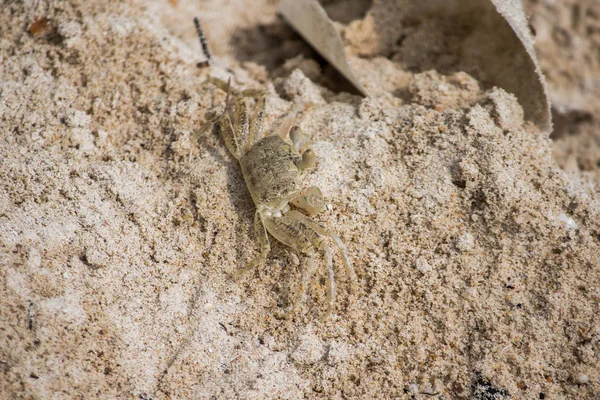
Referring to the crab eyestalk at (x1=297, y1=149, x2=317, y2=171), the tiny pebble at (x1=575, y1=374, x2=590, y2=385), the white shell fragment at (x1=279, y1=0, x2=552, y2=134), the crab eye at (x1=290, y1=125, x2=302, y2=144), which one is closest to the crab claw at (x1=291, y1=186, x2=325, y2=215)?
the crab eyestalk at (x1=297, y1=149, x2=317, y2=171)

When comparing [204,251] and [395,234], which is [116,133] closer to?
[204,251]

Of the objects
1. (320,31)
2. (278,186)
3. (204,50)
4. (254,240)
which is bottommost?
(254,240)

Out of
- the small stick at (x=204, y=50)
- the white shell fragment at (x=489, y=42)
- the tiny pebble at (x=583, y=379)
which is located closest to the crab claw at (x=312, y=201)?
the white shell fragment at (x=489, y=42)

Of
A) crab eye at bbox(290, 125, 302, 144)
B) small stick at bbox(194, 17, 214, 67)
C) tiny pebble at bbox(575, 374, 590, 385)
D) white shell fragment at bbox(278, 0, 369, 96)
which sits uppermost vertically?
white shell fragment at bbox(278, 0, 369, 96)

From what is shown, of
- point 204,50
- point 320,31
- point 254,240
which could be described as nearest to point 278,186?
point 254,240

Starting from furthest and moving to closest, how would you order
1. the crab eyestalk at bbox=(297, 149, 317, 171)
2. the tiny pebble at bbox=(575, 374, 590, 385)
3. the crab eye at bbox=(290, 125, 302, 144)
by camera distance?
the crab eye at bbox=(290, 125, 302, 144), the crab eyestalk at bbox=(297, 149, 317, 171), the tiny pebble at bbox=(575, 374, 590, 385)

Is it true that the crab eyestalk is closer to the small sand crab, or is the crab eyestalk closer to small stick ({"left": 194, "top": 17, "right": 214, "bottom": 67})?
the small sand crab


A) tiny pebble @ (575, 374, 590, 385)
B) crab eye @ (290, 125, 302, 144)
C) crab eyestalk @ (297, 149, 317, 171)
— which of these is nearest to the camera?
tiny pebble @ (575, 374, 590, 385)

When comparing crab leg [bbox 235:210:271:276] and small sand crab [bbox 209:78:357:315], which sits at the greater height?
small sand crab [bbox 209:78:357:315]

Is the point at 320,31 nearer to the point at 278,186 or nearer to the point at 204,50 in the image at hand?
the point at 204,50
